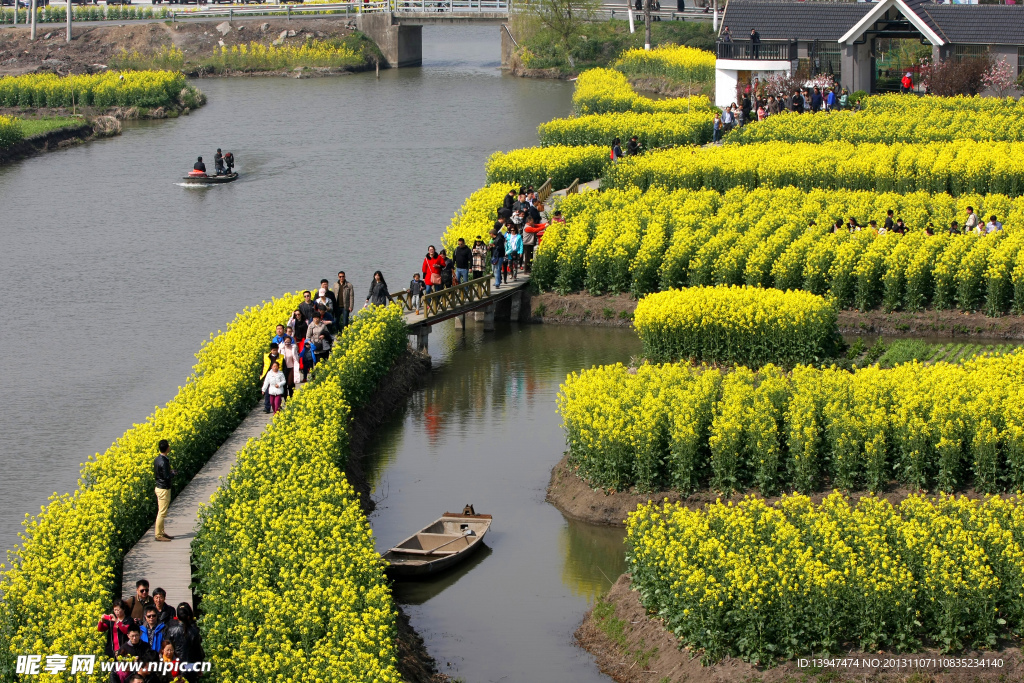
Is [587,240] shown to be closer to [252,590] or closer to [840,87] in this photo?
[252,590]

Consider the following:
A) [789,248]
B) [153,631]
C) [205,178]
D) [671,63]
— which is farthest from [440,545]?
[671,63]

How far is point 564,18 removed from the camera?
11231cm

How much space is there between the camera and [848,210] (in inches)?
1890

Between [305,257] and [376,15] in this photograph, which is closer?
[305,257]

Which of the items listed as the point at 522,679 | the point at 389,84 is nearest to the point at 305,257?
the point at 522,679

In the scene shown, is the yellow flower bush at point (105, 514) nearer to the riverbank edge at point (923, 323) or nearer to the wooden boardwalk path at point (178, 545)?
the wooden boardwalk path at point (178, 545)

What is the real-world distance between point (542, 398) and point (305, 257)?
1812 cm

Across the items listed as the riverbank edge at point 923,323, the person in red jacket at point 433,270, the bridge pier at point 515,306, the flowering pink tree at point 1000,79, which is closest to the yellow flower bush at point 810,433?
the riverbank edge at point 923,323

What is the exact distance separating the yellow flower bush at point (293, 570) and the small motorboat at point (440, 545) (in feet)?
5.35

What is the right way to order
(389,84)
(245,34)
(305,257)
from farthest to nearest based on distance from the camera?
(245,34)
(389,84)
(305,257)

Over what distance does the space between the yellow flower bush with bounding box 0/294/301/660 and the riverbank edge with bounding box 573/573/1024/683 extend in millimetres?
7730

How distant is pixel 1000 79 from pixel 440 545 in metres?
56.0

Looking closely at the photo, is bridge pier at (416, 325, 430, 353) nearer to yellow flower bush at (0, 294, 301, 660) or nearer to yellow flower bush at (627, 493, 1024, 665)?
yellow flower bush at (0, 294, 301, 660)

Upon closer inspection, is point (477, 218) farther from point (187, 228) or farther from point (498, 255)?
point (187, 228)
